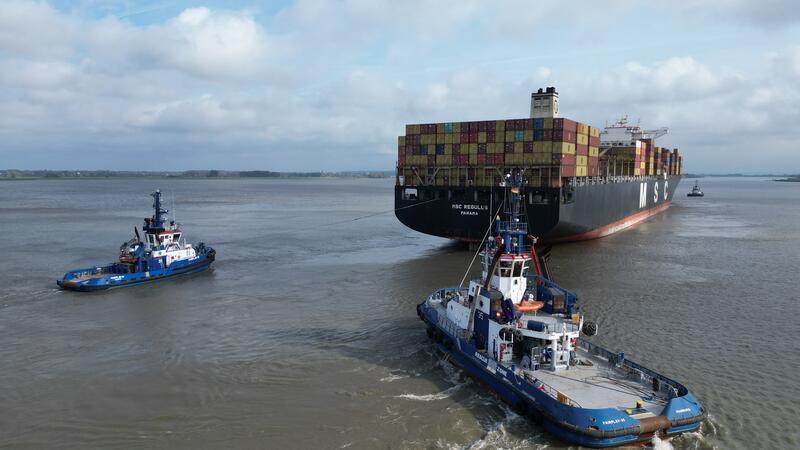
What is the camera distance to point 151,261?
114ft

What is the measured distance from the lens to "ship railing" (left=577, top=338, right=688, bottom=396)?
15.3 metres

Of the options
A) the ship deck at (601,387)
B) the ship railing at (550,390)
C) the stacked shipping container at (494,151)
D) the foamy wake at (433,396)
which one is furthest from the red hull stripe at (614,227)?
the ship railing at (550,390)

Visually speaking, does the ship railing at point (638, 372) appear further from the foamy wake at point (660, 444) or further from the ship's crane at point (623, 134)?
the ship's crane at point (623, 134)

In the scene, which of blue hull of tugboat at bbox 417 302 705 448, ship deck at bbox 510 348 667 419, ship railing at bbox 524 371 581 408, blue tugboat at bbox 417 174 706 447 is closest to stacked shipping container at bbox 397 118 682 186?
blue tugboat at bbox 417 174 706 447

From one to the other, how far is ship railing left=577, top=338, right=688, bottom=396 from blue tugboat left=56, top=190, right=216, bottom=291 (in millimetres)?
27608

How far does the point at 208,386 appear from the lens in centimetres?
1842

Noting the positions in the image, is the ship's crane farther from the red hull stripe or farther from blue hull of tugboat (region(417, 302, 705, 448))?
blue hull of tugboat (region(417, 302, 705, 448))

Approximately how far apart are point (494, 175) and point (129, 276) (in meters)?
27.7

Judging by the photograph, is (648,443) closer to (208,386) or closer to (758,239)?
(208,386)

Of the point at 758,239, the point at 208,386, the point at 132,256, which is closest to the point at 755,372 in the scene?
the point at 208,386

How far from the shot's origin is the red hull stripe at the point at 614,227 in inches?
1902

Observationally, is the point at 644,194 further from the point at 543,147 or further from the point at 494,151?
the point at 494,151

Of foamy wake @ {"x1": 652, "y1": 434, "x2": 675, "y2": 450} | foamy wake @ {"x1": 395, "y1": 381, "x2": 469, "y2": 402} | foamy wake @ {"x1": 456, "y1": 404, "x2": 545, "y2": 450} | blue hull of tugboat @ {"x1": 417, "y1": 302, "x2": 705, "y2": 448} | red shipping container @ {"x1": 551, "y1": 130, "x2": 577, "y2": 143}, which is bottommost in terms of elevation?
foamy wake @ {"x1": 456, "y1": 404, "x2": 545, "y2": 450}

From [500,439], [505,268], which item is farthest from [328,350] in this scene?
[500,439]
